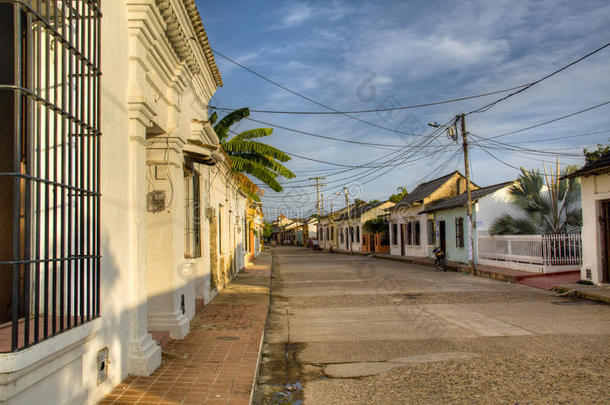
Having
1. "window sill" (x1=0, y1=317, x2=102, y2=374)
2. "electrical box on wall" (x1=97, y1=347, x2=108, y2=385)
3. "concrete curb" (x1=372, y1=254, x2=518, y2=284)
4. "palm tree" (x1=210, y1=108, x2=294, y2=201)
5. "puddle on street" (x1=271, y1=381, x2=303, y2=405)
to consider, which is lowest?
"concrete curb" (x1=372, y1=254, x2=518, y2=284)

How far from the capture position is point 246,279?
18375mm

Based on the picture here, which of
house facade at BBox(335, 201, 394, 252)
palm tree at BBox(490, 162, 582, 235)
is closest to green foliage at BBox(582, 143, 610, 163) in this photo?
palm tree at BBox(490, 162, 582, 235)

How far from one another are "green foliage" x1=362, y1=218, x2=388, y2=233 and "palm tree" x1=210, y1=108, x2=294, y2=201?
27.4 meters

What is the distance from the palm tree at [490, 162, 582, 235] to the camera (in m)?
19.2

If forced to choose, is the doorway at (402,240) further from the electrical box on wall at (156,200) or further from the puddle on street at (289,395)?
the puddle on street at (289,395)

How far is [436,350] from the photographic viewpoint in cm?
698

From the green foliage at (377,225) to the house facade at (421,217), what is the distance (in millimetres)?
Answer: 5540

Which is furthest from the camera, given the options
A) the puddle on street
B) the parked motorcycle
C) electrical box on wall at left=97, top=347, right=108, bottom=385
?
the parked motorcycle

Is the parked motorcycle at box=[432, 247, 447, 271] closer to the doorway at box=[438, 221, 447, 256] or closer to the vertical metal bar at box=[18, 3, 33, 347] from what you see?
the doorway at box=[438, 221, 447, 256]

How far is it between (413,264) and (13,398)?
86.1ft

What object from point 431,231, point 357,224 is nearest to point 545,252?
point 431,231

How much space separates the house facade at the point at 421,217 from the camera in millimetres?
31297

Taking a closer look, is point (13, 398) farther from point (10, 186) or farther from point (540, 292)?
point (540, 292)

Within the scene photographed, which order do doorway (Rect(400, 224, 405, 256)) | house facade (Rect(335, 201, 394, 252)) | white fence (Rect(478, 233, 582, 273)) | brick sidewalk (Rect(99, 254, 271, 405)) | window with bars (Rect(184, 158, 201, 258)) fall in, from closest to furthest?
brick sidewalk (Rect(99, 254, 271, 405)), window with bars (Rect(184, 158, 201, 258)), white fence (Rect(478, 233, 582, 273)), doorway (Rect(400, 224, 405, 256)), house facade (Rect(335, 201, 394, 252))
